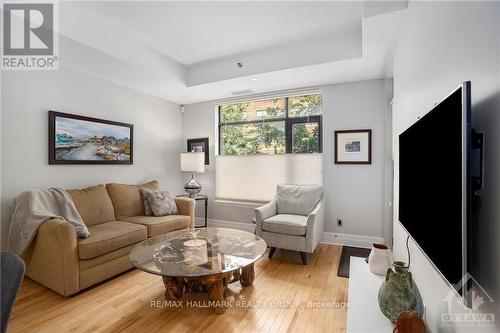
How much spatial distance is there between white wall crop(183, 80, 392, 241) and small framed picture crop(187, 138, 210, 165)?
7.08ft

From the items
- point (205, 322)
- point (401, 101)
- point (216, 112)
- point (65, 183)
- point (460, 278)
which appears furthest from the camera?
point (216, 112)

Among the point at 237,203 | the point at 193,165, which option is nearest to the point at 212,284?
the point at 237,203

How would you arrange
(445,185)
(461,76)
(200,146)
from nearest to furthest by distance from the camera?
(445,185), (461,76), (200,146)

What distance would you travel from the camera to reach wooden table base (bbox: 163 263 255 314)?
1.91 m

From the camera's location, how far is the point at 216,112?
14.6ft

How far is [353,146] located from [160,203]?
285 cm

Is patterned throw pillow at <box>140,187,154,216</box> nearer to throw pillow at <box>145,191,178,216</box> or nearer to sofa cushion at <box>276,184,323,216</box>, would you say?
throw pillow at <box>145,191,178,216</box>

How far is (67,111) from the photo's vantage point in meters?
2.92

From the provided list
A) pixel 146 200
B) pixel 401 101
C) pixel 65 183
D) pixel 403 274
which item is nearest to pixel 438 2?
pixel 401 101

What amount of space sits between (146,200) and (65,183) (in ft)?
3.13

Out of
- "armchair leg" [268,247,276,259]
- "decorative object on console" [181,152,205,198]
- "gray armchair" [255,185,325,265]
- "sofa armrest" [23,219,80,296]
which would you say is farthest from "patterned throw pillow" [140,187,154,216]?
"armchair leg" [268,247,276,259]

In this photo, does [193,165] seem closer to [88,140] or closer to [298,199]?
[88,140]

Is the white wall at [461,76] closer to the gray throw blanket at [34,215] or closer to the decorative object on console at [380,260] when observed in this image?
the decorative object on console at [380,260]

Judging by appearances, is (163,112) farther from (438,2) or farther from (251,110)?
(438,2)
